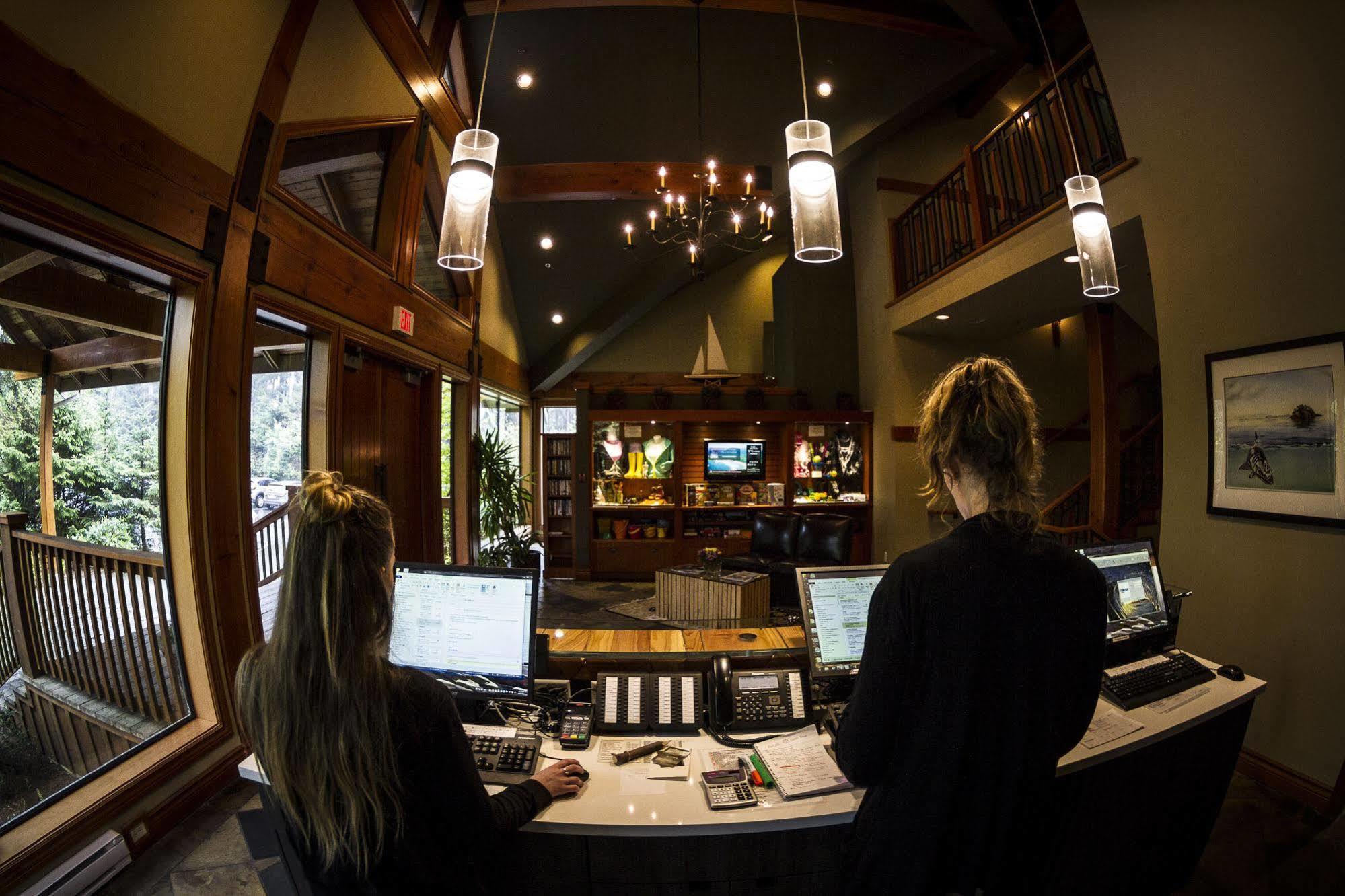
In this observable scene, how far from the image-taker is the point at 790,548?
20.6ft

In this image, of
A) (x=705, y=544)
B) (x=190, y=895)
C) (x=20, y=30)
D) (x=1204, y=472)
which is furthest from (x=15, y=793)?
(x=705, y=544)

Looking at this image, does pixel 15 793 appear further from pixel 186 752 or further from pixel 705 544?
pixel 705 544

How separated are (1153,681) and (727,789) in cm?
165

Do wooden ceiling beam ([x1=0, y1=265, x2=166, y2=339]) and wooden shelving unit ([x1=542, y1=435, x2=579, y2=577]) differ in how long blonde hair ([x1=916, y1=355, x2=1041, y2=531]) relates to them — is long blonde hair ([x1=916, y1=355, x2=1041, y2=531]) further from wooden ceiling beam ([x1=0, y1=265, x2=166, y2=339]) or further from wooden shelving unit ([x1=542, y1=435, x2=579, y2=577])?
wooden shelving unit ([x1=542, y1=435, x2=579, y2=577])

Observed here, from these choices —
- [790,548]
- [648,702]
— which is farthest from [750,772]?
[790,548]

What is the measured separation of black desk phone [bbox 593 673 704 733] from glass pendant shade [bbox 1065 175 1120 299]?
184cm

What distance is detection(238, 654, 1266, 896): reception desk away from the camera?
4.44ft

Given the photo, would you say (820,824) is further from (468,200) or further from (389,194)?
(389,194)

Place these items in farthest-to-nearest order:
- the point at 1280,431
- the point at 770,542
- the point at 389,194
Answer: the point at 770,542, the point at 389,194, the point at 1280,431

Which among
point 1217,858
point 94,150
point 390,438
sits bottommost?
A: point 1217,858

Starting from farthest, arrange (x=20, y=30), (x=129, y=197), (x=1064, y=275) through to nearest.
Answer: (x=1064, y=275) < (x=129, y=197) < (x=20, y=30)

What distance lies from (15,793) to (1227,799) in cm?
455

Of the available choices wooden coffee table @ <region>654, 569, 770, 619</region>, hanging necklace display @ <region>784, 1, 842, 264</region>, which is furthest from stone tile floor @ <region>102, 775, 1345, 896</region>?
wooden coffee table @ <region>654, 569, 770, 619</region>

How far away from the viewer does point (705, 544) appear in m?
7.29
